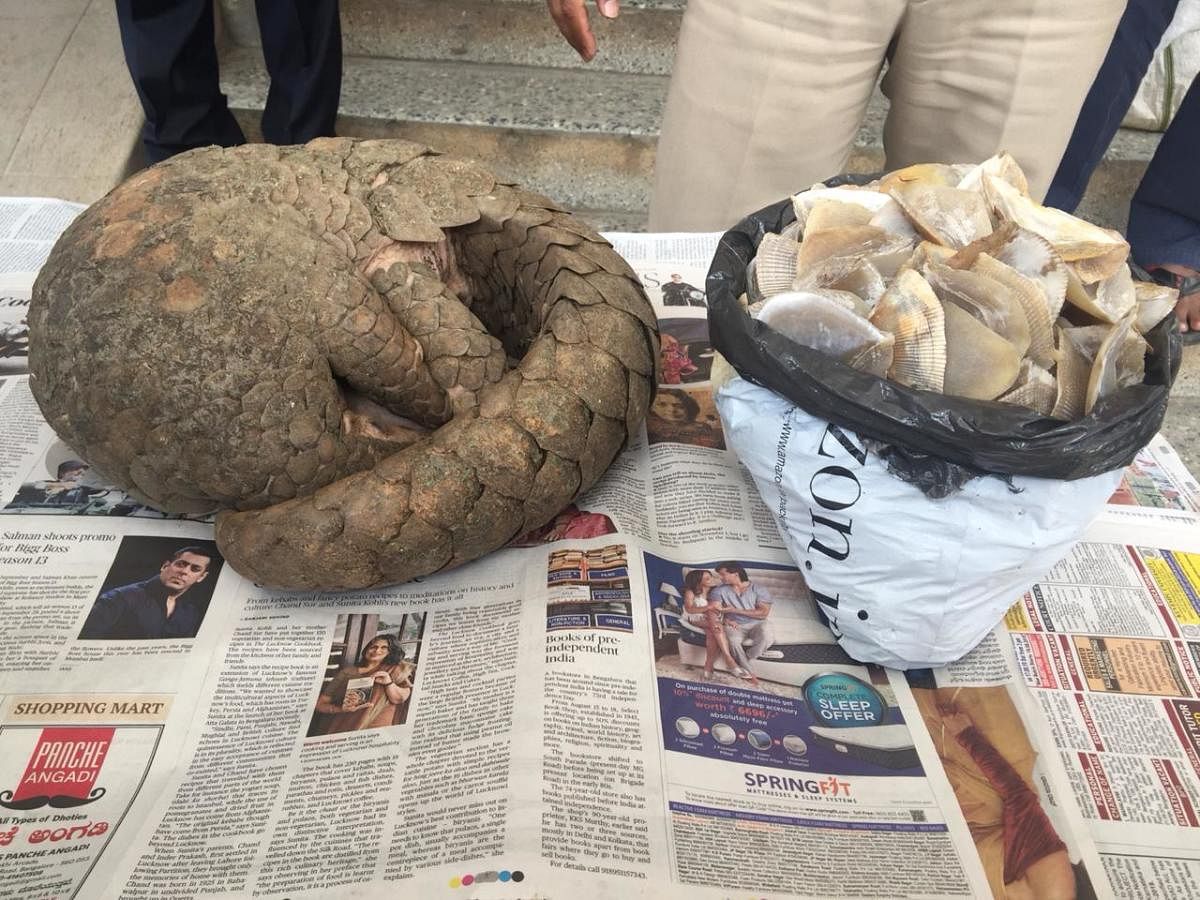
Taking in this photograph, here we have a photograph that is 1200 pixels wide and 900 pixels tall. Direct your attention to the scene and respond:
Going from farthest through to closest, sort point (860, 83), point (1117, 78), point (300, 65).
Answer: point (300, 65) → point (1117, 78) → point (860, 83)

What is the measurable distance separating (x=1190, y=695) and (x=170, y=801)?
1.17 meters

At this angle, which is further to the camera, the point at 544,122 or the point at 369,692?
the point at 544,122

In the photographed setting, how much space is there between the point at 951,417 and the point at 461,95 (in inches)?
69.6

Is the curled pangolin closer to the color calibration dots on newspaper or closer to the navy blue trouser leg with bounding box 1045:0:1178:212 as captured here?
the color calibration dots on newspaper

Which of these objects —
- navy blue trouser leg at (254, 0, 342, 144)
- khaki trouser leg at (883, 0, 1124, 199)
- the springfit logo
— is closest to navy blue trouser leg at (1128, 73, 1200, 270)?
khaki trouser leg at (883, 0, 1124, 199)

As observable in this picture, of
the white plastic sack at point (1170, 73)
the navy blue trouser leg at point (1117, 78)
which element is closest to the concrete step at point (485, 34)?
the navy blue trouser leg at point (1117, 78)

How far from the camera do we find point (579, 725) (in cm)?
99

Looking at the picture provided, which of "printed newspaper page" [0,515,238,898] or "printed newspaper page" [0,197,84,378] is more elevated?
"printed newspaper page" [0,197,84,378]

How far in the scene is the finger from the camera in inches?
50.3

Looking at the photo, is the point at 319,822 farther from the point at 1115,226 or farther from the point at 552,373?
the point at 1115,226

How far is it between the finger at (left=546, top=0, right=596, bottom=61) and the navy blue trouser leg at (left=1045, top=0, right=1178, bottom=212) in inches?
41.5

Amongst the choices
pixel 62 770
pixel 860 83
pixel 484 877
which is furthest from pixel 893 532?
pixel 62 770

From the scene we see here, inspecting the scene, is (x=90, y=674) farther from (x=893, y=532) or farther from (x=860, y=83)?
(x=860, y=83)

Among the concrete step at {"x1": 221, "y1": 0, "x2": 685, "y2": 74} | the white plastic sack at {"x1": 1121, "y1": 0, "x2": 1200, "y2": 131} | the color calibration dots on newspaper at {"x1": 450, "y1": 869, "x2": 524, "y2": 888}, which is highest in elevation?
the white plastic sack at {"x1": 1121, "y1": 0, "x2": 1200, "y2": 131}
